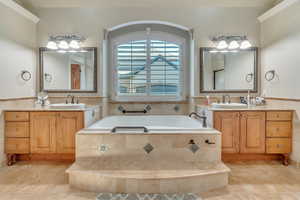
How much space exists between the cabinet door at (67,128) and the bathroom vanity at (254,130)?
1952 mm

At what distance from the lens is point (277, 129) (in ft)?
10.3

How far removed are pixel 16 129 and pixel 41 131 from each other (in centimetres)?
35

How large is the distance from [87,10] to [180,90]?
87.5 inches

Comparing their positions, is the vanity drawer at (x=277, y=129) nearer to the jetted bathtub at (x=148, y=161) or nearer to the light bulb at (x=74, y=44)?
the jetted bathtub at (x=148, y=161)

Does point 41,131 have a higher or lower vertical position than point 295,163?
higher

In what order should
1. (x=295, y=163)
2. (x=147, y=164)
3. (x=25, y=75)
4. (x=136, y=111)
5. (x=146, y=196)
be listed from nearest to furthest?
(x=146, y=196) < (x=147, y=164) < (x=295, y=163) < (x=25, y=75) < (x=136, y=111)

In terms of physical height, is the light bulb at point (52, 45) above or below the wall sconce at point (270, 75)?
above

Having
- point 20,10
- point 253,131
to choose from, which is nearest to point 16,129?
point 20,10

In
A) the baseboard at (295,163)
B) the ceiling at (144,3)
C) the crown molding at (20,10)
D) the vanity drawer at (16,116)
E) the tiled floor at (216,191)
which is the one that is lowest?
the tiled floor at (216,191)

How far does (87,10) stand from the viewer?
3865 mm

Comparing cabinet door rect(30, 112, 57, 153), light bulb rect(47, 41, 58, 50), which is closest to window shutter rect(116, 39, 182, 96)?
light bulb rect(47, 41, 58, 50)

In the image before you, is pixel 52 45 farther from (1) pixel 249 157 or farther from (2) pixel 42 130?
(1) pixel 249 157

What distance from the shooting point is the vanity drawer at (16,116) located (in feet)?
10.3

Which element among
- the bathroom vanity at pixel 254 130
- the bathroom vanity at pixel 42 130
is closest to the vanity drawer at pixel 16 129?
the bathroom vanity at pixel 42 130
